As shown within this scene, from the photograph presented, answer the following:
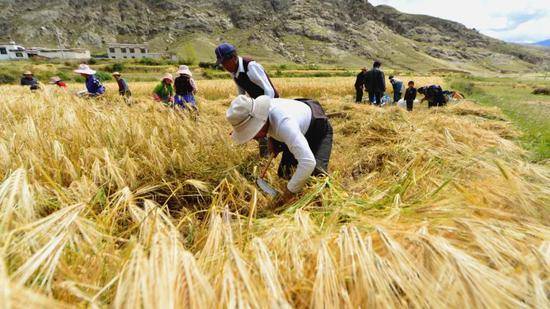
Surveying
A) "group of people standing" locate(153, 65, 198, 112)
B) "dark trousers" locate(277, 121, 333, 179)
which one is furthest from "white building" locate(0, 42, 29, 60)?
"dark trousers" locate(277, 121, 333, 179)

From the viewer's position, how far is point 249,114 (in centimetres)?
193

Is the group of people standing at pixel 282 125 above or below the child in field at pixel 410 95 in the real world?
above

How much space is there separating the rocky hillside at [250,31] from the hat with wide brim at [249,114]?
8952 cm

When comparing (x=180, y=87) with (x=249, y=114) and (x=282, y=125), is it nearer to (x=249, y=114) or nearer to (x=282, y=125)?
(x=249, y=114)

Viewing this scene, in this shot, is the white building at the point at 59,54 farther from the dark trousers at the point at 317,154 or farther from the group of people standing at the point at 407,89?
the dark trousers at the point at 317,154

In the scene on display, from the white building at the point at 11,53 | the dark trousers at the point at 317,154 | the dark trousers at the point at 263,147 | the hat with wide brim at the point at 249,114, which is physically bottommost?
the white building at the point at 11,53

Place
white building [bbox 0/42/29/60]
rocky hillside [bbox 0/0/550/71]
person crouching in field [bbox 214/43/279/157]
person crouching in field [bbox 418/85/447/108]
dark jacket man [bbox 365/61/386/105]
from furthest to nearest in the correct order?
1. rocky hillside [bbox 0/0/550/71]
2. white building [bbox 0/42/29/60]
3. dark jacket man [bbox 365/61/386/105]
4. person crouching in field [bbox 418/85/447/108]
5. person crouching in field [bbox 214/43/279/157]

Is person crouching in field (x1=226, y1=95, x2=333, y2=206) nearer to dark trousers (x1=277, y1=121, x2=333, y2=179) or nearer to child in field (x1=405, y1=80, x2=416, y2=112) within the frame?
dark trousers (x1=277, y1=121, x2=333, y2=179)

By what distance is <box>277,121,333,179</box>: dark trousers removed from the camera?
2.39m

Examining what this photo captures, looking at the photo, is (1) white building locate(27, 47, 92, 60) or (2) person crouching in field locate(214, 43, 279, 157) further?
(1) white building locate(27, 47, 92, 60)

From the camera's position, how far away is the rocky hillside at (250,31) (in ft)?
314

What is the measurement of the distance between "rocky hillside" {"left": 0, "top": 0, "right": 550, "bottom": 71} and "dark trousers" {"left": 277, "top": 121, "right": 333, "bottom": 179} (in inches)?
3512

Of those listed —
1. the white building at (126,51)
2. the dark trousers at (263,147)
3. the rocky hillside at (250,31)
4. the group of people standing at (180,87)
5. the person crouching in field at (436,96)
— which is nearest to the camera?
the dark trousers at (263,147)

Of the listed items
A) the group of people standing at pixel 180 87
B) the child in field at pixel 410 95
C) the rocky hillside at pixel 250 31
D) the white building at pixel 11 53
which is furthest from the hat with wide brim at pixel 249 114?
the rocky hillside at pixel 250 31
